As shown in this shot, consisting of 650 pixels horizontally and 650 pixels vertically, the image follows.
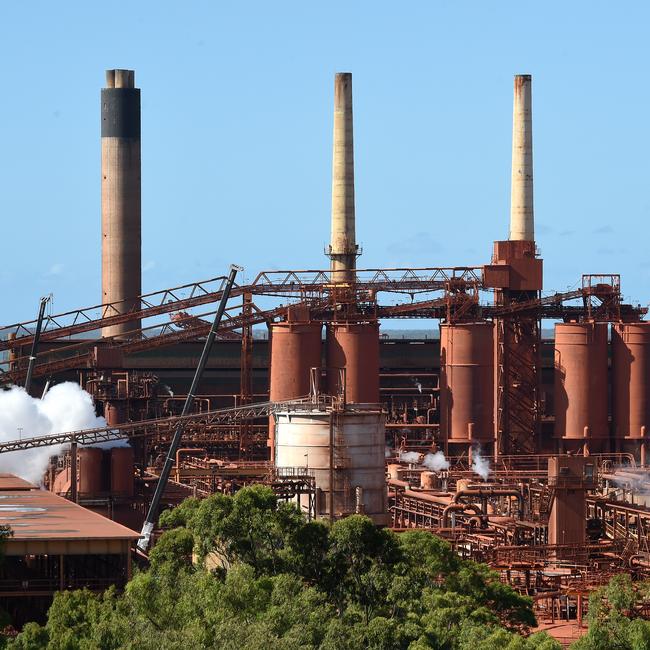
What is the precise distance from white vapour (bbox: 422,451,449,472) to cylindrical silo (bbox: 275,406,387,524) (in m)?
20.1

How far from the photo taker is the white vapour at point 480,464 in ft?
220

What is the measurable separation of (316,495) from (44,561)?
7530 mm

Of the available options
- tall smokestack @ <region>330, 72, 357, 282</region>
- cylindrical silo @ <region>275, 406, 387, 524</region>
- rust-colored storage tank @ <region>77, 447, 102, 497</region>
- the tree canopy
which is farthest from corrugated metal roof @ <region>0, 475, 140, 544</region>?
tall smokestack @ <region>330, 72, 357, 282</region>

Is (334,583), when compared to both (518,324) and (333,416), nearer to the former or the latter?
(333,416)

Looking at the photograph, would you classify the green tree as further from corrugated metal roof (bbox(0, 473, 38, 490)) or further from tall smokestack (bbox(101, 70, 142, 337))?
tall smokestack (bbox(101, 70, 142, 337))

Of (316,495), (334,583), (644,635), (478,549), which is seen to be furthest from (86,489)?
(644,635)

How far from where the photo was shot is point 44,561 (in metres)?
46.3

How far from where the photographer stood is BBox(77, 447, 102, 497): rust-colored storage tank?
58.9 metres

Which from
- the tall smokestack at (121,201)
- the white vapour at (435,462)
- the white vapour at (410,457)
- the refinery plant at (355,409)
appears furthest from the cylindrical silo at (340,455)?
the tall smokestack at (121,201)

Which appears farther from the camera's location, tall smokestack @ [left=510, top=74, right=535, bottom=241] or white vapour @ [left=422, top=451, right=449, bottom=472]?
tall smokestack @ [left=510, top=74, right=535, bottom=241]

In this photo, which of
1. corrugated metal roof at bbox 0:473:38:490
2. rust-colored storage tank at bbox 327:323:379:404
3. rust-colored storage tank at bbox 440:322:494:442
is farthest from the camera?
rust-colored storage tank at bbox 440:322:494:442

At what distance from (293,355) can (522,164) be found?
15.5m

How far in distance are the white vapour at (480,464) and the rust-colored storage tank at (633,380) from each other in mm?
6044

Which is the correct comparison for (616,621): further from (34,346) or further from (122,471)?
(34,346)
